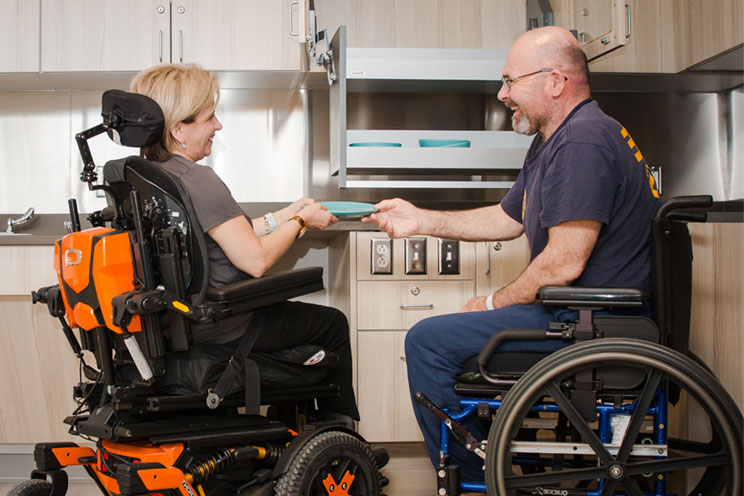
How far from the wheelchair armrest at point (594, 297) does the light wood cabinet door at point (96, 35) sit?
1.91 meters

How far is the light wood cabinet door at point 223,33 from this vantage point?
273 centimetres

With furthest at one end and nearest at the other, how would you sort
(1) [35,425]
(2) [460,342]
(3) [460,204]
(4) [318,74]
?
(3) [460,204] < (4) [318,74] < (1) [35,425] < (2) [460,342]

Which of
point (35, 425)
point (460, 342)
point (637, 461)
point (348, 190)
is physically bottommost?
point (35, 425)

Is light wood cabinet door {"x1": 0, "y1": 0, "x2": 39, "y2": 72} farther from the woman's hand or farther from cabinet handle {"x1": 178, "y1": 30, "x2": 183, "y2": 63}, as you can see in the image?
the woman's hand

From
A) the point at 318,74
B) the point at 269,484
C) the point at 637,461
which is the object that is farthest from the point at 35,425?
the point at 637,461

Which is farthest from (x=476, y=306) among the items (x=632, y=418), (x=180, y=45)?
(x=180, y=45)

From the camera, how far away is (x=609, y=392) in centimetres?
143

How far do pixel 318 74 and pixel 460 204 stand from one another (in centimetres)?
80

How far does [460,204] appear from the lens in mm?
3020

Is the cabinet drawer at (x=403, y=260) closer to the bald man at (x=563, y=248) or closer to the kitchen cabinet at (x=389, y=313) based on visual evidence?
the kitchen cabinet at (x=389, y=313)

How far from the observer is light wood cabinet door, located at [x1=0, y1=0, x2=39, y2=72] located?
107 inches

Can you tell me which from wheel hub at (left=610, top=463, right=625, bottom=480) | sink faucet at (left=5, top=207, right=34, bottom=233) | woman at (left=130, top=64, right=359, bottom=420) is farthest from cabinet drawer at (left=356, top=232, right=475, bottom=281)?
sink faucet at (left=5, top=207, right=34, bottom=233)

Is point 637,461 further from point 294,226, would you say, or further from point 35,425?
point 35,425

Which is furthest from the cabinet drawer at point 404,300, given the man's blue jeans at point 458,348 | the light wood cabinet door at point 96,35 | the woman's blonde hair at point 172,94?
the light wood cabinet door at point 96,35
